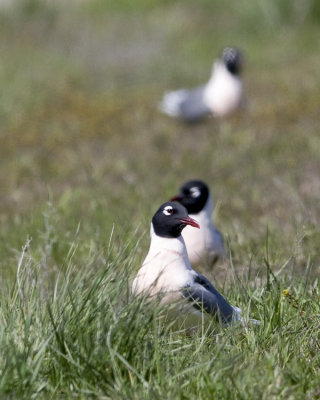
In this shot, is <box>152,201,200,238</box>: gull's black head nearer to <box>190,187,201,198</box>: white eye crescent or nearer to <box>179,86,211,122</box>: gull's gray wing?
<box>190,187,201,198</box>: white eye crescent

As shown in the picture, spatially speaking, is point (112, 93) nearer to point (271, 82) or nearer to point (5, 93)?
point (5, 93)

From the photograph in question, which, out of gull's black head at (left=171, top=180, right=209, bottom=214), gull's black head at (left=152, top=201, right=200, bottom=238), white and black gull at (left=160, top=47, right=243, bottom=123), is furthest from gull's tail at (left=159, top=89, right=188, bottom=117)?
gull's black head at (left=152, top=201, right=200, bottom=238)

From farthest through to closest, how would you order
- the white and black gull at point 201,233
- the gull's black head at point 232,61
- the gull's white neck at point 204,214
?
1. the gull's black head at point 232,61
2. the gull's white neck at point 204,214
3. the white and black gull at point 201,233

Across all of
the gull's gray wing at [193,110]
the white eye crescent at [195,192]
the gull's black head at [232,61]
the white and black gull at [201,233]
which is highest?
the gull's black head at [232,61]

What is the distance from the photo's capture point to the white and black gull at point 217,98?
12836 mm

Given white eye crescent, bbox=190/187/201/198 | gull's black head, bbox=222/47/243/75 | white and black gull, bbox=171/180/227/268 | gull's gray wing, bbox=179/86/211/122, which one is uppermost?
gull's black head, bbox=222/47/243/75

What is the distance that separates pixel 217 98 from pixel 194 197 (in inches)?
248

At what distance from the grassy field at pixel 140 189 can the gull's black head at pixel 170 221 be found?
32 cm

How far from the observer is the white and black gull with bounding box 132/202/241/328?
454 centimetres

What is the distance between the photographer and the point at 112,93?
15.1 meters

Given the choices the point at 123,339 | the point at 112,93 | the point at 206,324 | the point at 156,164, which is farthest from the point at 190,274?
the point at 112,93

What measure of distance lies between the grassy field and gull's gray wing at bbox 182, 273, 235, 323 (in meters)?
0.12

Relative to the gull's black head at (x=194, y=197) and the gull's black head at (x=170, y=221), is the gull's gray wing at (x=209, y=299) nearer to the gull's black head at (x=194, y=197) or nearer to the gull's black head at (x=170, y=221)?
the gull's black head at (x=170, y=221)

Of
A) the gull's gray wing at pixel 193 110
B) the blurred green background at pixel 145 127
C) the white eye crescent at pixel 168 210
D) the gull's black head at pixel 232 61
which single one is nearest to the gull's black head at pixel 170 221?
the white eye crescent at pixel 168 210
